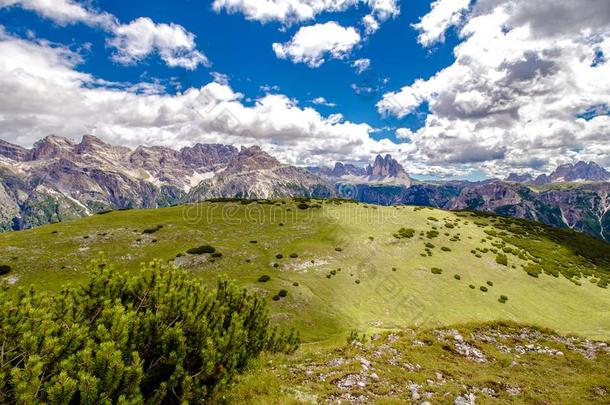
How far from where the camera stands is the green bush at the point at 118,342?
7281 mm

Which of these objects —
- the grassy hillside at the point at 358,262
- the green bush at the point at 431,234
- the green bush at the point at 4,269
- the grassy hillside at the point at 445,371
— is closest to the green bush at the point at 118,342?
the grassy hillside at the point at 445,371

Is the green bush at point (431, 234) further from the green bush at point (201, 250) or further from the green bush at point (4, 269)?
the green bush at point (4, 269)

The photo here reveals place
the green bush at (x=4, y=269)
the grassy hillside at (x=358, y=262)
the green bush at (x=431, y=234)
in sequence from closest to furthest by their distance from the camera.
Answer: the grassy hillside at (x=358, y=262), the green bush at (x=4, y=269), the green bush at (x=431, y=234)

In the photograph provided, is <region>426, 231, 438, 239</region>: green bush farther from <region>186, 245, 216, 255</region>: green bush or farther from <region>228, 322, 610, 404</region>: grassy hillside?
<region>228, 322, 610, 404</region>: grassy hillside

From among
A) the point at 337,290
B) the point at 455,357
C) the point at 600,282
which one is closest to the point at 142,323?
the point at 455,357

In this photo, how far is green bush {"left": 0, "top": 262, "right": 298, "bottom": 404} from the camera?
728 cm

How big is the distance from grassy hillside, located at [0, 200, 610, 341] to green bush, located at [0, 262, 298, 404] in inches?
1153

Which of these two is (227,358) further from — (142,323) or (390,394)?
(390,394)

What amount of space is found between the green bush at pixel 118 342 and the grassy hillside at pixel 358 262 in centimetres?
2928

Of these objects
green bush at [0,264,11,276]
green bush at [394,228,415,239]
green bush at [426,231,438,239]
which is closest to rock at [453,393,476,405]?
green bush at [394,228,415,239]

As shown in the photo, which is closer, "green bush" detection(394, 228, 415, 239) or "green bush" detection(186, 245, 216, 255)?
"green bush" detection(186, 245, 216, 255)

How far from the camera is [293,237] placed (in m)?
76.1

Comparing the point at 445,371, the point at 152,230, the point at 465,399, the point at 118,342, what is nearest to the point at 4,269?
the point at 152,230

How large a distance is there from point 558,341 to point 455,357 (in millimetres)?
10103
